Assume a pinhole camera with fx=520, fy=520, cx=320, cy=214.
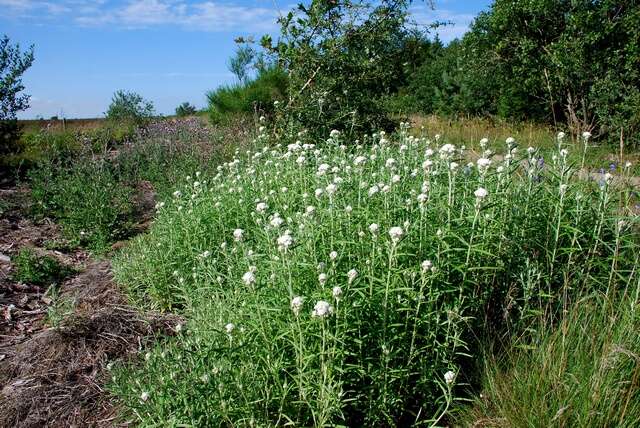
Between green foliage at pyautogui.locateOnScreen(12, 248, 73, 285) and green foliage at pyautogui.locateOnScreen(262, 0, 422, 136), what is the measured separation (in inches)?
153

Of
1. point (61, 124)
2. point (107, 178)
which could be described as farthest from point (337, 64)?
point (61, 124)

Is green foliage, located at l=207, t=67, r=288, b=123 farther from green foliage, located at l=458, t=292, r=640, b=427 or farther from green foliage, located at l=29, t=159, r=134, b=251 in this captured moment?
green foliage, located at l=458, t=292, r=640, b=427

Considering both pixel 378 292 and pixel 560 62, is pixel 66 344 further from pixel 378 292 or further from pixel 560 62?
pixel 560 62

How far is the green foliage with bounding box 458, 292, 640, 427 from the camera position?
2.26m

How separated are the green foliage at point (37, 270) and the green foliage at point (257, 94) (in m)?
7.52

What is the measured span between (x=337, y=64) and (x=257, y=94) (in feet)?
15.6

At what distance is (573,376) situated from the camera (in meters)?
2.32

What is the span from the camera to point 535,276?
10.3 feet

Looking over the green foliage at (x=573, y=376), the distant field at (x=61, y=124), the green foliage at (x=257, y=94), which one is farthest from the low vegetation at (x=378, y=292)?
the distant field at (x=61, y=124)

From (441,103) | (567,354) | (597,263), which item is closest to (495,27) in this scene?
(441,103)

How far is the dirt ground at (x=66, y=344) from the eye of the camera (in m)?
3.01

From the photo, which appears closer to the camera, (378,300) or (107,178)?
(378,300)

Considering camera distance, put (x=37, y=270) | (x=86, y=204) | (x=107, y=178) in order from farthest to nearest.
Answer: (x=107, y=178)
(x=86, y=204)
(x=37, y=270)

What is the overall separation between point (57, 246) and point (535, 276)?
17.1 ft
